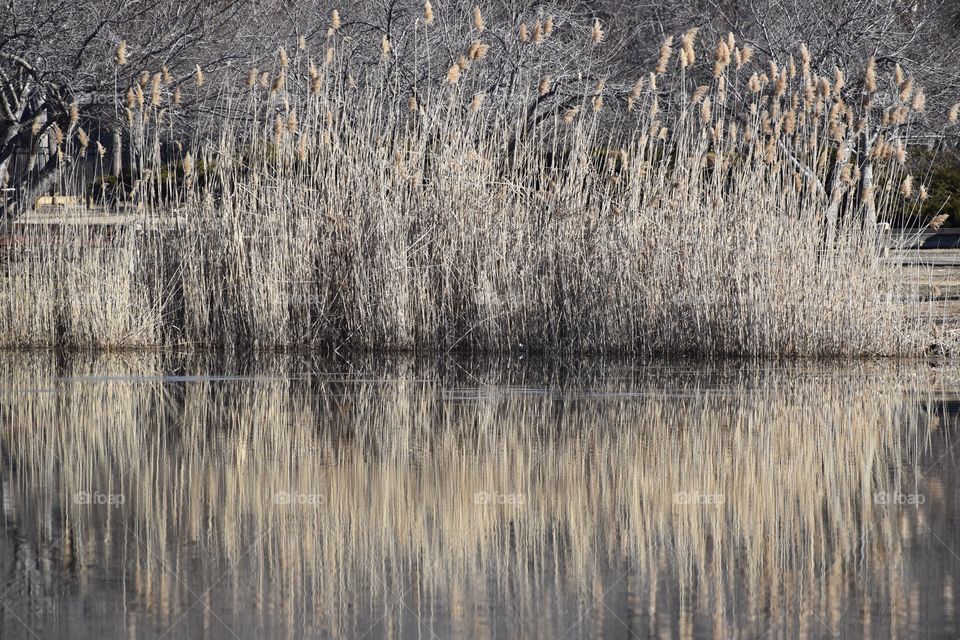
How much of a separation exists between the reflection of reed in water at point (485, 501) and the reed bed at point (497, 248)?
5.02ft

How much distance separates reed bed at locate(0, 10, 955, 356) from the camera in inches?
445

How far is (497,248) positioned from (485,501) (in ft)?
19.2

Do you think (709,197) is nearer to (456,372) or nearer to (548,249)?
(548,249)

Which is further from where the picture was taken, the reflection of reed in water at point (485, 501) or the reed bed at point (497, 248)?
the reed bed at point (497, 248)

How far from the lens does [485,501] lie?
614 cm

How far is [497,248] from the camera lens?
11867mm

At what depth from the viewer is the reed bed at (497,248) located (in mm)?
11297

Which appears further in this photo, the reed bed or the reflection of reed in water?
the reed bed

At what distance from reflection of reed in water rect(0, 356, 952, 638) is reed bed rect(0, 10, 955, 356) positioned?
5.02 ft

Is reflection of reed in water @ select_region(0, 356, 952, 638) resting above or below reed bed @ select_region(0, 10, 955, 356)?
below

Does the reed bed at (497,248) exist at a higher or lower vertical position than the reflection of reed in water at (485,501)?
higher

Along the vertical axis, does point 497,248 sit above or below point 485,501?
above

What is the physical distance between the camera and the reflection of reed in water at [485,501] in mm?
4656

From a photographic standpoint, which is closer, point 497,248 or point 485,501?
point 485,501
